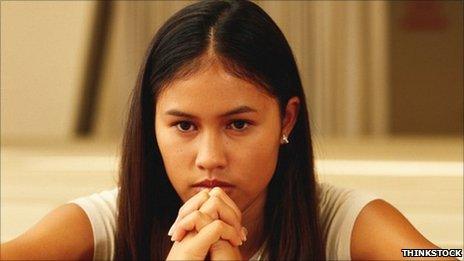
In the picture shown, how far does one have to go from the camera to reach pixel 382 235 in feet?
4.13

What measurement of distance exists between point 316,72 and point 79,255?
190 centimetres

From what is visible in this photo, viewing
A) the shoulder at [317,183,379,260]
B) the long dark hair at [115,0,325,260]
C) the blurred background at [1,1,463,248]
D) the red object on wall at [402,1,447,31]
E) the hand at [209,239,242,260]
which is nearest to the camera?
the hand at [209,239,242,260]

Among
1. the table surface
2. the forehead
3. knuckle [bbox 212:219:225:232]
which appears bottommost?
the table surface

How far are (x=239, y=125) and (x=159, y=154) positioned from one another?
27 centimetres

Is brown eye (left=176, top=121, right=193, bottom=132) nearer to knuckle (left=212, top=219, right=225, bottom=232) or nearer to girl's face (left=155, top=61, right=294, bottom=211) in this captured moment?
girl's face (left=155, top=61, right=294, bottom=211)

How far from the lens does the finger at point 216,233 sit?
111 centimetres

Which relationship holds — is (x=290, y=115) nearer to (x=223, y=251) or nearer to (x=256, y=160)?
(x=256, y=160)

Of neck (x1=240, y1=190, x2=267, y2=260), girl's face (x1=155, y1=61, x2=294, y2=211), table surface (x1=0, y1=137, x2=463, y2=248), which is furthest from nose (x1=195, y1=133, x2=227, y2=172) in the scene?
table surface (x1=0, y1=137, x2=463, y2=248)

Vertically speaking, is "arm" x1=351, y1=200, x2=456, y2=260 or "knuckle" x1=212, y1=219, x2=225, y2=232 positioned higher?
"knuckle" x1=212, y1=219, x2=225, y2=232

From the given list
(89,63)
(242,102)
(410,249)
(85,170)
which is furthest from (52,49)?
(410,249)

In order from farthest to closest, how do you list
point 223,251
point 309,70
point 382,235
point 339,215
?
1. point 309,70
2. point 339,215
3. point 382,235
4. point 223,251

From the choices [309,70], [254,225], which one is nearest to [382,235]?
[254,225]

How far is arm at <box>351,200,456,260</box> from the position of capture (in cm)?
122

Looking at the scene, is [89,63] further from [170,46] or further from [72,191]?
[170,46]
